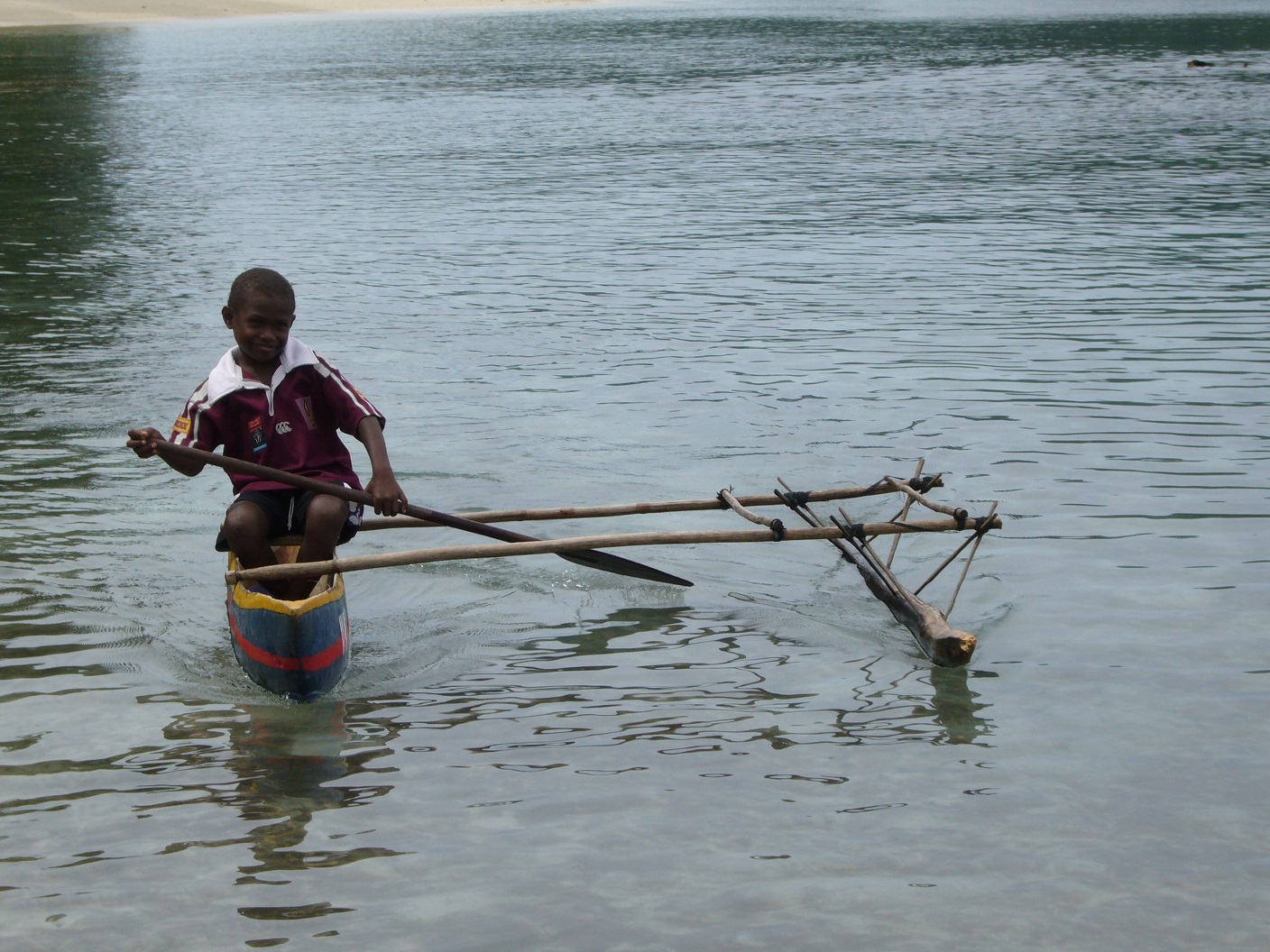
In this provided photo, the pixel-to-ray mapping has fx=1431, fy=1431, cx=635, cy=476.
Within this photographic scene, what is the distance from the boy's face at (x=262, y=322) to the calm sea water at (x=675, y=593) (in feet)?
4.77

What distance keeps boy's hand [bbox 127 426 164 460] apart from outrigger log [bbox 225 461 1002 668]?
608 millimetres

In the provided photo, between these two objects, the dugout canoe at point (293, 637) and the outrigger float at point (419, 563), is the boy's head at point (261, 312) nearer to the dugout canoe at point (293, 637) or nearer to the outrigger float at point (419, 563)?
the outrigger float at point (419, 563)

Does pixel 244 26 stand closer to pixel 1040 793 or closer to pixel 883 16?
pixel 883 16

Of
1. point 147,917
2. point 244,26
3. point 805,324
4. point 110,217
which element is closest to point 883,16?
point 244,26

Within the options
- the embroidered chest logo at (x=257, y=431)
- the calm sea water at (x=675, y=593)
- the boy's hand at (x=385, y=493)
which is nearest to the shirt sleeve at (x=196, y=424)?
the embroidered chest logo at (x=257, y=431)

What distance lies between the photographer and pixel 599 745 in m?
5.52

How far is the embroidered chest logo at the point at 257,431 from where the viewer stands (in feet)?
19.6

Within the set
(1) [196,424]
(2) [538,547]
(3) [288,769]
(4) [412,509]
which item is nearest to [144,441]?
(1) [196,424]

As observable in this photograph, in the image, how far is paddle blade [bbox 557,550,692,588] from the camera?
22.2 feet

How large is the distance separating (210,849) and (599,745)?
1507 mm

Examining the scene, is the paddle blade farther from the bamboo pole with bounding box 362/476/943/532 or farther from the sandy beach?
the sandy beach

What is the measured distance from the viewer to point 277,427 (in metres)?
6.00

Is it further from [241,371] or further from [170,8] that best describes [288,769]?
[170,8]

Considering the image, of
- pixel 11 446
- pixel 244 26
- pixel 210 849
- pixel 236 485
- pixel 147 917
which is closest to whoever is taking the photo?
pixel 147 917
